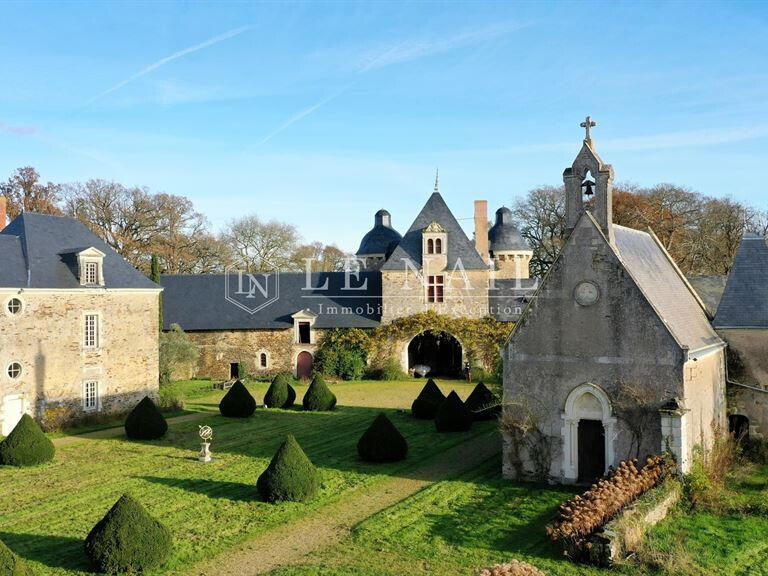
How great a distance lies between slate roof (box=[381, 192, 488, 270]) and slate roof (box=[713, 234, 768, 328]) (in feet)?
55.3

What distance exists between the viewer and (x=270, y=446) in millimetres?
19844

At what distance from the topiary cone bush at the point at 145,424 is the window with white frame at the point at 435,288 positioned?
17636 millimetres

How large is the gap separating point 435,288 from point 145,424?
18.3 metres

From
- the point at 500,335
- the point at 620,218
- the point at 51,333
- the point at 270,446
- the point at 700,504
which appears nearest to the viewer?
the point at 700,504

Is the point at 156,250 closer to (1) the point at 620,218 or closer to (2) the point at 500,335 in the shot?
(2) the point at 500,335

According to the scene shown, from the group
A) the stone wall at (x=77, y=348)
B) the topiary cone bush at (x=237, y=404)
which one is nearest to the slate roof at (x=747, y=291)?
the topiary cone bush at (x=237, y=404)

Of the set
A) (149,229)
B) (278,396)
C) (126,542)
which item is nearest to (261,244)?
(149,229)

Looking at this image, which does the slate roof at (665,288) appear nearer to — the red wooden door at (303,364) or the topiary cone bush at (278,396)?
the topiary cone bush at (278,396)

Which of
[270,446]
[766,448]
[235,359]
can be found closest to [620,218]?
[235,359]

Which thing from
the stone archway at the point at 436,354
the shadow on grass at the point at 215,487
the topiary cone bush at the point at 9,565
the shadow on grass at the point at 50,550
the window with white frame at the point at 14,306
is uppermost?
the window with white frame at the point at 14,306

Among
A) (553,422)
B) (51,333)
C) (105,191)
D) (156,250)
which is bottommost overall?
(553,422)

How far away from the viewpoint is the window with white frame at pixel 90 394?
2361 cm

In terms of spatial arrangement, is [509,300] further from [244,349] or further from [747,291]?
[747,291]

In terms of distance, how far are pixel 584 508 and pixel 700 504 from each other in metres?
3.30
